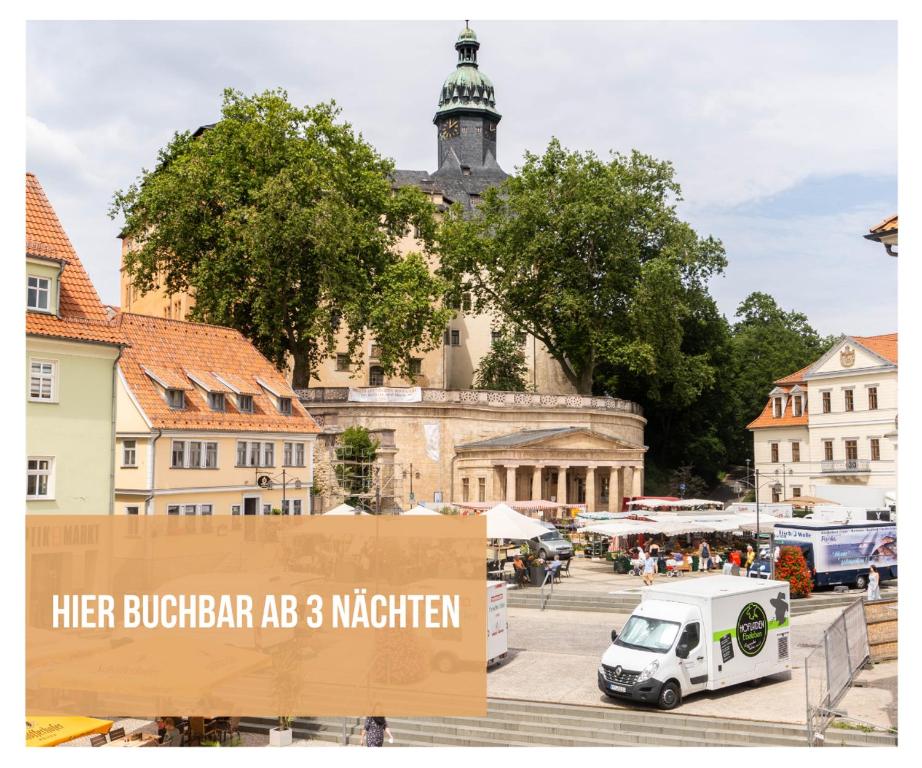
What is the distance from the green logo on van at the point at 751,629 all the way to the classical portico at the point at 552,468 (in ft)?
112

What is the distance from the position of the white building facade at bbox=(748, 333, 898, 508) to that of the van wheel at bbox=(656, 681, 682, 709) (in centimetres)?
4205

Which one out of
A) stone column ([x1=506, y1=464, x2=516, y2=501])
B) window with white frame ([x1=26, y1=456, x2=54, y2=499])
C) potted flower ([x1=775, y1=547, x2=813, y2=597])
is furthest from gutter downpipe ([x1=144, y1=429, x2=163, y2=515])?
stone column ([x1=506, y1=464, x2=516, y2=501])

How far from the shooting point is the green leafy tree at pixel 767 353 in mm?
83312

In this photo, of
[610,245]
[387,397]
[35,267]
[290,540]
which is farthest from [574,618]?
[610,245]

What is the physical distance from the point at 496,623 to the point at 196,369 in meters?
22.5

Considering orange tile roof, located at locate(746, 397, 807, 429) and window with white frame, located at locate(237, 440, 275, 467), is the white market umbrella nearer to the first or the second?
window with white frame, located at locate(237, 440, 275, 467)

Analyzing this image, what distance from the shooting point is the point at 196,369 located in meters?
42.6

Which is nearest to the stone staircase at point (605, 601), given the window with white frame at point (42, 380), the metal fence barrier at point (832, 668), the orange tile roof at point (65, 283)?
the metal fence barrier at point (832, 668)

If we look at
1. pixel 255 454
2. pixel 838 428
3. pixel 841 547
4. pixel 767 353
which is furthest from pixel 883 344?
pixel 255 454

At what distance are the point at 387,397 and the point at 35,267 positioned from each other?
105 feet

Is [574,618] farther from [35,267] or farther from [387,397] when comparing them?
[387,397]

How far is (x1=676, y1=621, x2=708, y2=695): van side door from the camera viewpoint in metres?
21.0

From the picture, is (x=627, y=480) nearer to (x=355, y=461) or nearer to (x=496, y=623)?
(x=355, y=461)

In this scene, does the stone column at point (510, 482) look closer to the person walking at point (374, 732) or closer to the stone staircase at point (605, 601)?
the stone staircase at point (605, 601)
